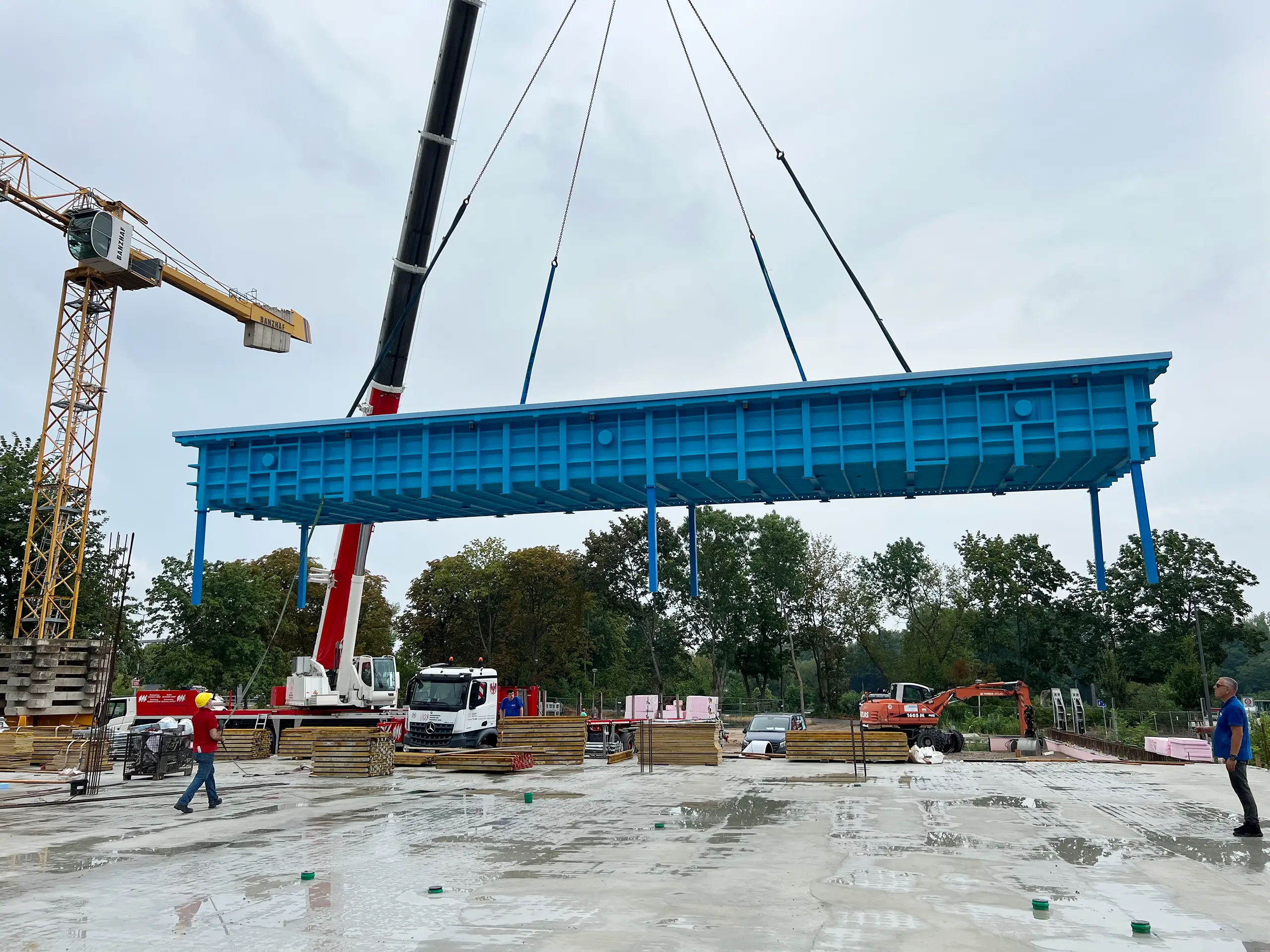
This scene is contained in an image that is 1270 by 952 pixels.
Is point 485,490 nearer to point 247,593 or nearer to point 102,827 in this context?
point 102,827

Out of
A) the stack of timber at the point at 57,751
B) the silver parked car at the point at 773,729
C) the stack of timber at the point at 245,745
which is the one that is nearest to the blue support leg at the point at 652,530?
the silver parked car at the point at 773,729

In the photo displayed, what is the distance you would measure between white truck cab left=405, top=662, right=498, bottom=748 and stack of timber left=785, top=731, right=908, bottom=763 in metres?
7.81

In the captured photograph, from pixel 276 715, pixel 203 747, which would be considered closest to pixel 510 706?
pixel 276 715

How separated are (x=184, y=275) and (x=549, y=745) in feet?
106

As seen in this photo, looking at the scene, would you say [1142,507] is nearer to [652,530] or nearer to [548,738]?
[652,530]

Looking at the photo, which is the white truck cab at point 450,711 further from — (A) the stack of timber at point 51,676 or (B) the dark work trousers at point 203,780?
(A) the stack of timber at point 51,676

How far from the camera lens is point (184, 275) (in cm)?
4391

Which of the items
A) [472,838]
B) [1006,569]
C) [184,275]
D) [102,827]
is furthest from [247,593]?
[1006,569]

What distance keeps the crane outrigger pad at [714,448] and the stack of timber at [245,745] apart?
651 centimetres

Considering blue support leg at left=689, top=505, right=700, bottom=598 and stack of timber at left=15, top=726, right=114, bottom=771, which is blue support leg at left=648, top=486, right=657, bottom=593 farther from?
stack of timber at left=15, top=726, right=114, bottom=771

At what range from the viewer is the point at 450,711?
24.3 m

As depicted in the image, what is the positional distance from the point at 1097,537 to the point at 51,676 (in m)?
31.8

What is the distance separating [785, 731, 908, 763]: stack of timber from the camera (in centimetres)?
2192

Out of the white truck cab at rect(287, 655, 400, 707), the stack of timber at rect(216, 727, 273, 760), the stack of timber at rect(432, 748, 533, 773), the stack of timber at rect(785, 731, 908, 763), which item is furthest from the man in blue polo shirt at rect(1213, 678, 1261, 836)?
the stack of timber at rect(216, 727, 273, 760)
